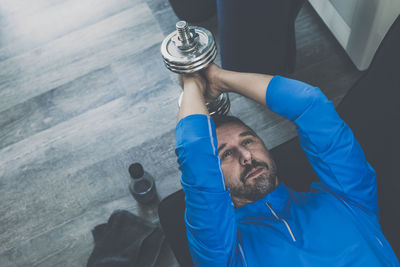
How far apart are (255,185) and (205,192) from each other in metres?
→ 0.23

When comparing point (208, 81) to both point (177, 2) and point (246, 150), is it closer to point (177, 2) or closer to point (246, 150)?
point (246, 150)

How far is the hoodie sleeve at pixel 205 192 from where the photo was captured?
97 cm

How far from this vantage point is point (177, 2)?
212 centimetres

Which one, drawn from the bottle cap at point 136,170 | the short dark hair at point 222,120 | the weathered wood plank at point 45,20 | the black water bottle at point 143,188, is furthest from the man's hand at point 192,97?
the weathered wood plank at point 45,20

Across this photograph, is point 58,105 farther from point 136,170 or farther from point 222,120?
point 222,120

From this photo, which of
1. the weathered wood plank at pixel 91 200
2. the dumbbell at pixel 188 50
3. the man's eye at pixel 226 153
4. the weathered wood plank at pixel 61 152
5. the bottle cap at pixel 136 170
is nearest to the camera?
the dumbbell at pixel 188 50

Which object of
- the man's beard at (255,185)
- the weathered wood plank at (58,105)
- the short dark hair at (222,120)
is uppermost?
the short dark hair at (222,120)

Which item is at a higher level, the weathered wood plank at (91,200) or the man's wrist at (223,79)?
the man's wrist at (223,79)

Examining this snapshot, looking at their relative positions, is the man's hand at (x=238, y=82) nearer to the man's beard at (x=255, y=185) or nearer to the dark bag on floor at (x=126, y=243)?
the man's beard at (x=255, y=185)

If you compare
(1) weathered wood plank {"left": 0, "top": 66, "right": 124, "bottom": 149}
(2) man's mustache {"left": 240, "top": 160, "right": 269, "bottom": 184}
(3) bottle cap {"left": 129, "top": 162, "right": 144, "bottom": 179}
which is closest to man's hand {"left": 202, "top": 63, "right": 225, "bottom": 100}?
(2) man's mustache {"left": 240, "top": 160, "right": 269, "bottom": 184}

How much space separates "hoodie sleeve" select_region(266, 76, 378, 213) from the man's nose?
6.8 inches

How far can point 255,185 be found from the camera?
3.71ft

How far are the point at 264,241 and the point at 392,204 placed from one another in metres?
0.44

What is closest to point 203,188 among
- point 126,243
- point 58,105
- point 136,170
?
point 136,170
